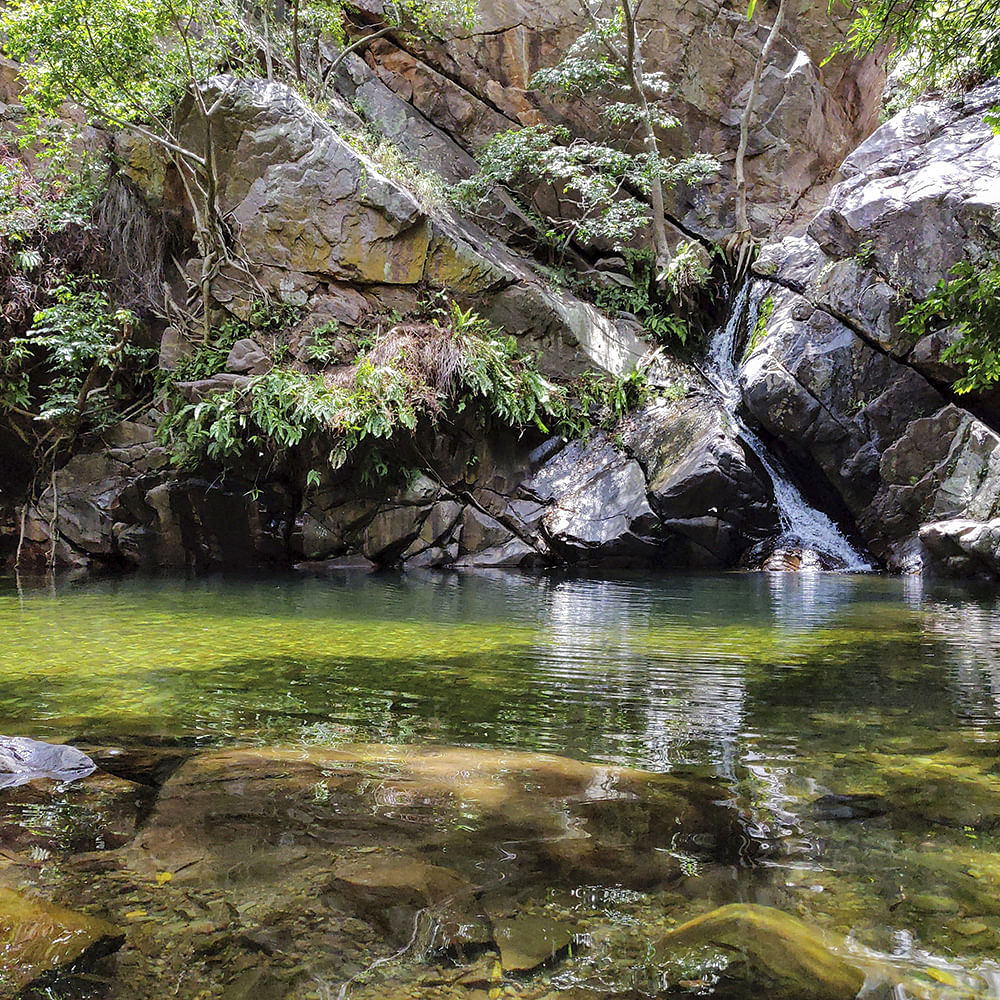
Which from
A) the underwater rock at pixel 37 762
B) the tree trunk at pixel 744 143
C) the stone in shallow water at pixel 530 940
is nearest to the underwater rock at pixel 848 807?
the stone in shallow water at pixel 530 940

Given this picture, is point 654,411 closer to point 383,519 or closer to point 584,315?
point 584,315

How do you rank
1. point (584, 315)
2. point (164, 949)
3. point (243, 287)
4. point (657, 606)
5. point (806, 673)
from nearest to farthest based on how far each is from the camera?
point (164, 949) → point (806, 673) → point (657, 606) → point (243, 287) → point (584, 315)

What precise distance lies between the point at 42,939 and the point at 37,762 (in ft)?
4.51

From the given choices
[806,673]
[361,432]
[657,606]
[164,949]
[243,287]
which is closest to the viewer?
[164,949]

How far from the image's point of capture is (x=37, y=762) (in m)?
2.77

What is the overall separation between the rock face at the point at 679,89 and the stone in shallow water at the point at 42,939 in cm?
1768

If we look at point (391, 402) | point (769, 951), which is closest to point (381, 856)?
point (769, 951)

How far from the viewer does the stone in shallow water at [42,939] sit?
1.51 m

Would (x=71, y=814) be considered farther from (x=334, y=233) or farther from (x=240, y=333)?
(x=334, y=233)

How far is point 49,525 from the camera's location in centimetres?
1285

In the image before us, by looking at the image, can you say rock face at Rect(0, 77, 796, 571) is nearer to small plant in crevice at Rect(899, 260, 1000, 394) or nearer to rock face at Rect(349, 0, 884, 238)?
rock face at Rect(349, 0, 884, 238)

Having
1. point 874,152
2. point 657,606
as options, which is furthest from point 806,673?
point 874,152

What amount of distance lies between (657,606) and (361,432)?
19.9 feet

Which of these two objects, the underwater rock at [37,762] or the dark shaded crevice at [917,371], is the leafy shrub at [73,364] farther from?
the dark shaded crevice at [917,371]
